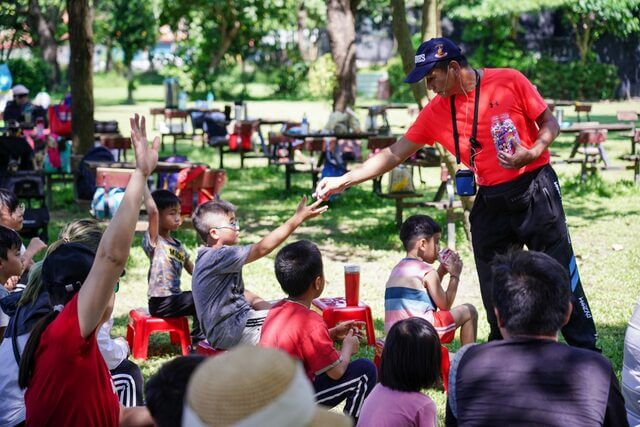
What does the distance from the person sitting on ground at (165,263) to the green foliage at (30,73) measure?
3416 cm

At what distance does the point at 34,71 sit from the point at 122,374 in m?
37.7

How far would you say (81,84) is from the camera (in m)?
13.4

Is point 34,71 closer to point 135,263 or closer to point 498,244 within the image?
point 135,263

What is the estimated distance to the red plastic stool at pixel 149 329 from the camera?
20.8ft

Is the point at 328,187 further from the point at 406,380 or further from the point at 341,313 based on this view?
the point at 406,380

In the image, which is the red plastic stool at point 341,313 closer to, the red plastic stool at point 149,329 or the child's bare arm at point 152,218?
the red plastic stool at point 149,329

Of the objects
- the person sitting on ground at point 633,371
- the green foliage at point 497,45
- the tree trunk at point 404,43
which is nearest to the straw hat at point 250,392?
the person sitting on ground at point 633,371

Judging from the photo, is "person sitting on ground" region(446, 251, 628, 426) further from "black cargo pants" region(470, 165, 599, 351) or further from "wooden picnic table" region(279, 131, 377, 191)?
"wooden picnic table" region(279, 131, 377, 191)

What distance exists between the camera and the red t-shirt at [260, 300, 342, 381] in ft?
14.3

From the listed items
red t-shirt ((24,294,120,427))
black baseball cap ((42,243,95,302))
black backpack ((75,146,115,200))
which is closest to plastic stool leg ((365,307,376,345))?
black baseball cap ((42,243,95,302))

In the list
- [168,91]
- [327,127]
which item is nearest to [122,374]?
[327,127]

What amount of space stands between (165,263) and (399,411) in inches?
123

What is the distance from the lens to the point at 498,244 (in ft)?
17.0

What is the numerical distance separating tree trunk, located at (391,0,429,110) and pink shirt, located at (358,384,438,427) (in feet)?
19.8
